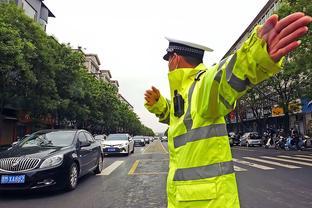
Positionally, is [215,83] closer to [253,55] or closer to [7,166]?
[253,55]

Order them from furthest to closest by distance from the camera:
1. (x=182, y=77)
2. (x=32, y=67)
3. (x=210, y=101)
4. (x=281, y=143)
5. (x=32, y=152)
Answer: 1. (x=281, y=143)
2. (x=32, y=67)
3. (x=32, y=152)
4. (x=182, y=77)
5. (x=210, y=101)

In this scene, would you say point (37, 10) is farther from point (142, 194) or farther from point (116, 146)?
point (142, 194)

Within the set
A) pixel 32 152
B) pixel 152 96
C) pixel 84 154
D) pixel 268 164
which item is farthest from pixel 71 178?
pixel 268 164

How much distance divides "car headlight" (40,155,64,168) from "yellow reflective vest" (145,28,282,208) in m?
6.04

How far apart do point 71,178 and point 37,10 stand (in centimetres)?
3309

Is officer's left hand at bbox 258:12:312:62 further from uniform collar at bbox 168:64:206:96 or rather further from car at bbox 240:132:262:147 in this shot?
car at bbox 240:132:262:147

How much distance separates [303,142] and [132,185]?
2276cm

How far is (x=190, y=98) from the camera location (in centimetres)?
225

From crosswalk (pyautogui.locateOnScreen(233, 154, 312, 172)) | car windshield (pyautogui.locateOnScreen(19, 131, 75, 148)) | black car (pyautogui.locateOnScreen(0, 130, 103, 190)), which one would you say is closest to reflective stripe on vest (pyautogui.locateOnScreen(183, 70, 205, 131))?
black car (pyautogui.locateOnScreen(0, 130, 103, 190))

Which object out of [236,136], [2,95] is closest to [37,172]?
[2,95]

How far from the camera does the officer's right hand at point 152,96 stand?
3072mm

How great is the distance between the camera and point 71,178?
28.3 feet

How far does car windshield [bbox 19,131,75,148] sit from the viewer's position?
9312mm

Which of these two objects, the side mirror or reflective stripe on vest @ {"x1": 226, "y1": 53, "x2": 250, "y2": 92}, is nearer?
reflective stripe on vest @ {"x1": 226, "y1": 53, "x2": 250, "y2": 92}
